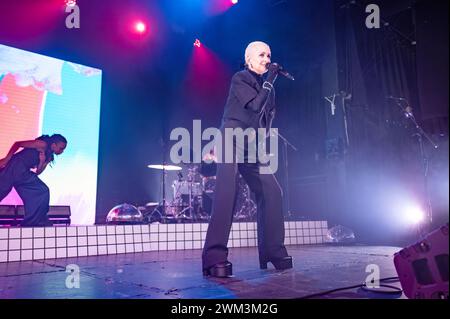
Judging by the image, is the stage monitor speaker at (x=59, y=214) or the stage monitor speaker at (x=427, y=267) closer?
the stage monitor speaker at (x=427, y=267)

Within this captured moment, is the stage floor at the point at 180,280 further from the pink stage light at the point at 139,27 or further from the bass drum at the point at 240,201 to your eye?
the pink stage light at the point at 139,27

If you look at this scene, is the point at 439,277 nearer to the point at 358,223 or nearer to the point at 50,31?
the point at 358,223

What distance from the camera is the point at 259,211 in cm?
264

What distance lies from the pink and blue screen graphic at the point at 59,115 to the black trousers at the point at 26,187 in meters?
0.73

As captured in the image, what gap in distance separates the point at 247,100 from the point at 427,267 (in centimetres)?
149

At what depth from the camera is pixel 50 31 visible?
7.55 metres

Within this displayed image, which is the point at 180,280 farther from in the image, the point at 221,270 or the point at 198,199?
the point at 198,199

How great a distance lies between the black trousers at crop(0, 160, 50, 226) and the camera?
18.5 ft

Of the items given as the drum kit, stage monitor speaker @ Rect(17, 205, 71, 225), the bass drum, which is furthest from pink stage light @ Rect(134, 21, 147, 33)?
stage monitor speaker @ Rect(17, 205, 71, 225)

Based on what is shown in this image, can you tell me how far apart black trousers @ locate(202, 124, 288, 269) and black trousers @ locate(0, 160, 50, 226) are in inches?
176

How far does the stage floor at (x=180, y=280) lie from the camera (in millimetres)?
1655

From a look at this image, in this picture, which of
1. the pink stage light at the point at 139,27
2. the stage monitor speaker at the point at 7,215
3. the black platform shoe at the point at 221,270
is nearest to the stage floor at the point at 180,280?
the black platform shoe at the point at 221,270

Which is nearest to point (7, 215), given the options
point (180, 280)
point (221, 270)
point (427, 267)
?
point (180, 280)
